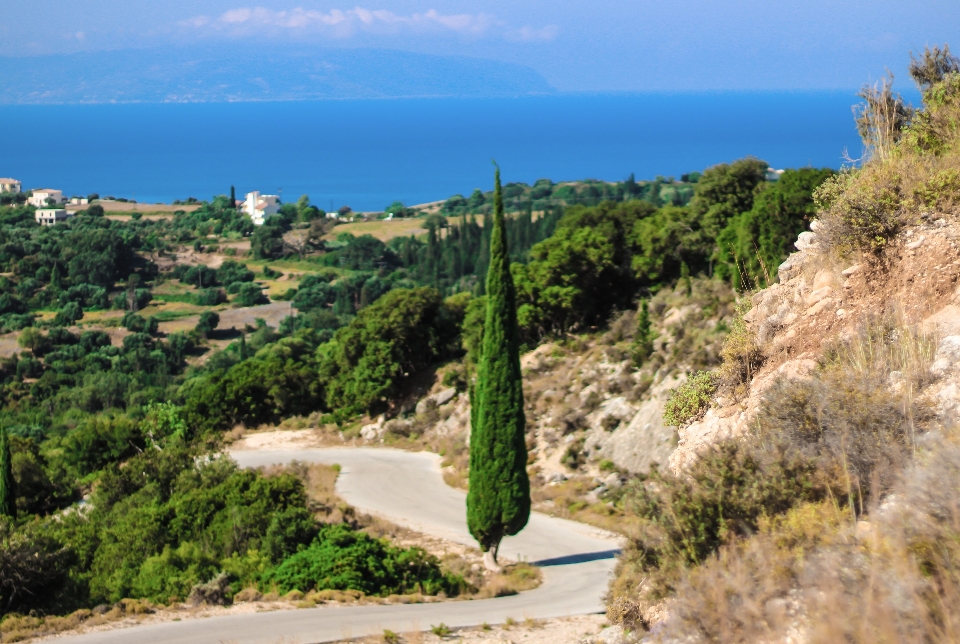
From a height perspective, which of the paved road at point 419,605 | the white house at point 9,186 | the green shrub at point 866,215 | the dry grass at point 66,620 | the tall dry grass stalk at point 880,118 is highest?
the white house at point 9,186

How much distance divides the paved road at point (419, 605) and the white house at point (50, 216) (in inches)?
3206

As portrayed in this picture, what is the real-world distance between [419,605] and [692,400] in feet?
24.0

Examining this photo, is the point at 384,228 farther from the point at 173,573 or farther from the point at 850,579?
the point at 850,579

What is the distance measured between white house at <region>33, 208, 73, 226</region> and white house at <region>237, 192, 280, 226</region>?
19.0m

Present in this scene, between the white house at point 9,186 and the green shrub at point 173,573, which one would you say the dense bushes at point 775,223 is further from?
the white house at point 9,186

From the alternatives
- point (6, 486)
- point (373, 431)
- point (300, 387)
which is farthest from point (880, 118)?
point (300, 387)

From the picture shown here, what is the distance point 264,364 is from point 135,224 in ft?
239

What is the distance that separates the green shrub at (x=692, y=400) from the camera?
7.38 metres

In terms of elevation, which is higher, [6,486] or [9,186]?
[9,186]

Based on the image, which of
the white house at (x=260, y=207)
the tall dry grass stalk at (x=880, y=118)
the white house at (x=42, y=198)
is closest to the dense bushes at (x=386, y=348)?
the tall dry grass stalk at (x=880, y=118)

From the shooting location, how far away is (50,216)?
319 ft

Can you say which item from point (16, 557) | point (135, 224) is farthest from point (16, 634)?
point (135, 224)

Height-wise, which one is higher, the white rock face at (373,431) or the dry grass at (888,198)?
the dry grass at (888,198)

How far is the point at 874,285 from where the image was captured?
23.5 ft
